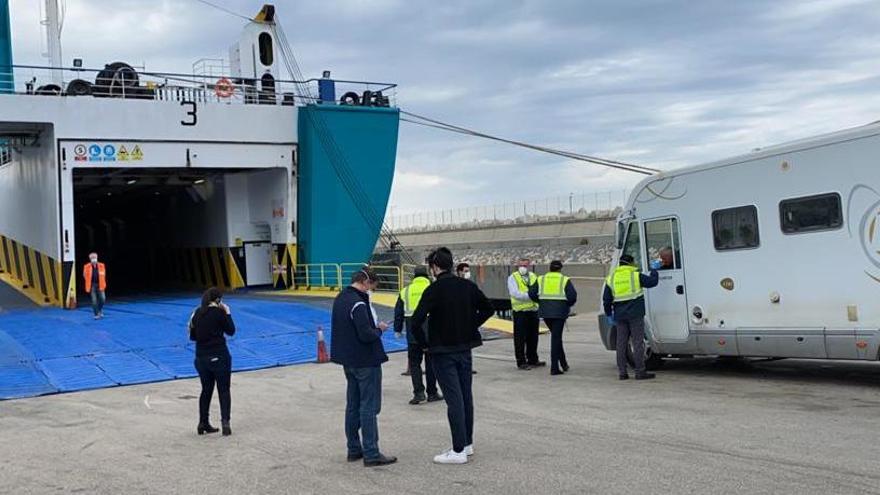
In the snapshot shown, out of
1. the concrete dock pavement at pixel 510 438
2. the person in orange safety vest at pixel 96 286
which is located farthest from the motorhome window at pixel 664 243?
the person in orange safety vest at pixel 96 286

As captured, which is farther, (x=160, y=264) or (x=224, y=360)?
(x=160, y=264)

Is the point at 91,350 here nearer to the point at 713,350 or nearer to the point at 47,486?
the point at 47,486

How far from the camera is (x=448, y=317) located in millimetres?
7148

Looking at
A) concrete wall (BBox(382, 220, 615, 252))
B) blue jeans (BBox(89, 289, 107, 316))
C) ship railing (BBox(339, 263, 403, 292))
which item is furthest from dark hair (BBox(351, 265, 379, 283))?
concrete wall (BBox(382, 220, 615, 252))

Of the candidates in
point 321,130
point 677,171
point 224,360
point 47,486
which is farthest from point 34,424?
point 321,130

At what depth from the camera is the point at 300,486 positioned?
6555 mm

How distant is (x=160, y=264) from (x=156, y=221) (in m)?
1.99

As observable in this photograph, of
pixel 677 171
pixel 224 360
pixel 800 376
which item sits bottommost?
pixel 800 376

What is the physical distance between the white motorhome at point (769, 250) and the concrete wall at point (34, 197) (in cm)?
1799

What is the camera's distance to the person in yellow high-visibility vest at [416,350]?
10641mm

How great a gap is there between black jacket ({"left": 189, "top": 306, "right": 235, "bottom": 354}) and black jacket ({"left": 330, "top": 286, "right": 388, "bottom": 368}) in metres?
2.06

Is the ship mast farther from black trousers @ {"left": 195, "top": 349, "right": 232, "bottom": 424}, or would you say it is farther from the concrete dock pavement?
black trousers @ {"left": 195, "top": 349, "right": 232, "bottom": 424}

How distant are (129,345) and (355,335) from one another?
398 inches

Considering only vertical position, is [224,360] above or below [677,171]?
below
